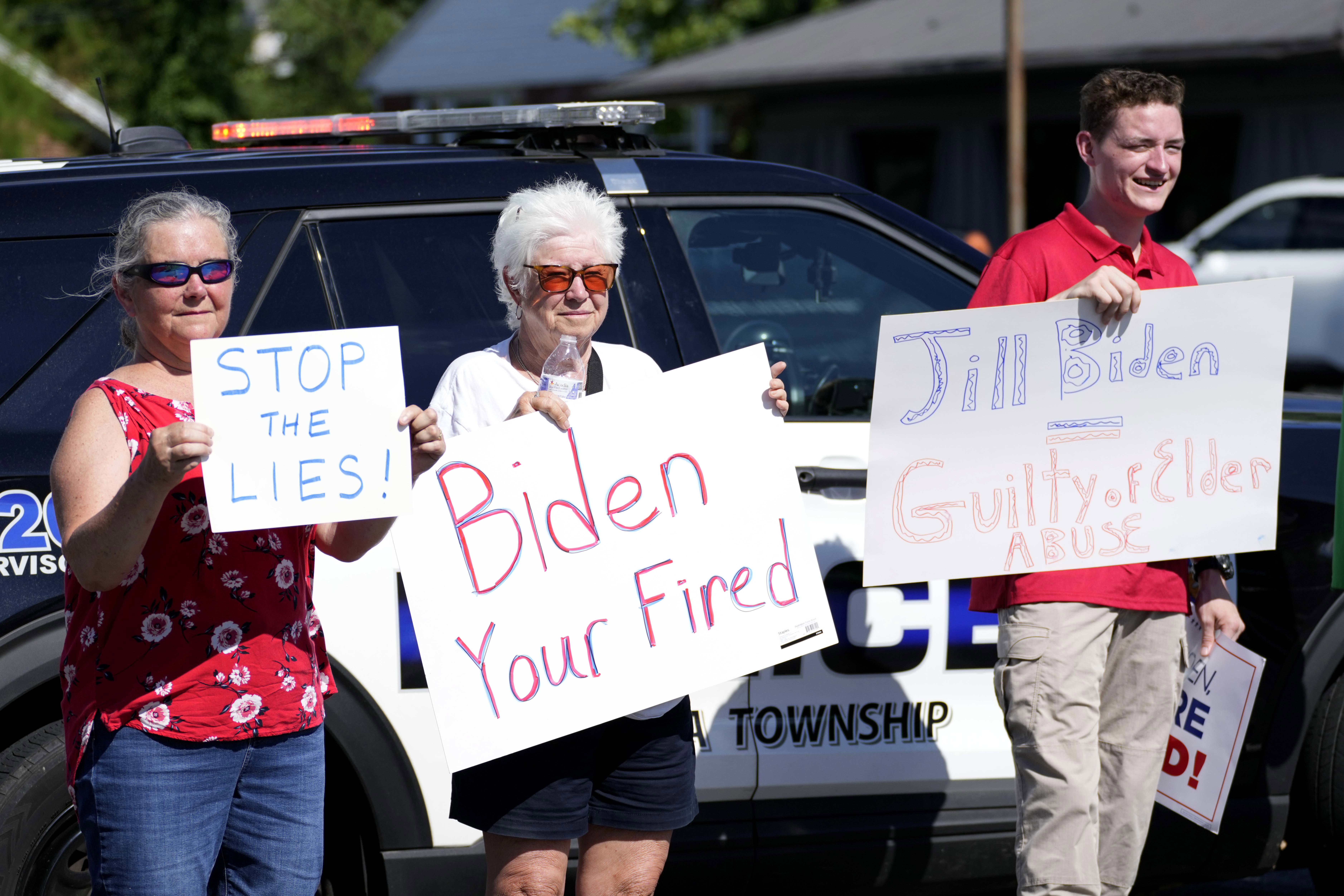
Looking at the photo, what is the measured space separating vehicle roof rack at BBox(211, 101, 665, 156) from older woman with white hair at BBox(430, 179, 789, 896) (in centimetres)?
79

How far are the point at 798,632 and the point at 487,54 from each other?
32.4m

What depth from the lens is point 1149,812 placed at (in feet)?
10.4

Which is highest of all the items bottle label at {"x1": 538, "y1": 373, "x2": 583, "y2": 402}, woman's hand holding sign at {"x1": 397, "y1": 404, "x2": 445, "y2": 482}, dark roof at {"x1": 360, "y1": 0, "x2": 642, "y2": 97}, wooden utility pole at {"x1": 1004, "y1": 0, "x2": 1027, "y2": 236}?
dark roof at {"x1": 360, "y1": 0, "x2": 642, "y2": 97}

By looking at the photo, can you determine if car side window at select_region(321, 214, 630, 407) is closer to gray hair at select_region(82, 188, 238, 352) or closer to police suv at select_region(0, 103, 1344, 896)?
police suv at select_region(0, 103, 1344, 896)

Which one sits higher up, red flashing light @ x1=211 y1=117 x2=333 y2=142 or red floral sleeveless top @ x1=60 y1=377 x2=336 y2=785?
red flashing light @ x1=211 y1=117 x2=333 y2=142

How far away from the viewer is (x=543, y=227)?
8.55 ft

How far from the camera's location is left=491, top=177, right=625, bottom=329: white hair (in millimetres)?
2607

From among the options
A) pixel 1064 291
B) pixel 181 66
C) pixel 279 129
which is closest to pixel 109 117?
pixel 279 129

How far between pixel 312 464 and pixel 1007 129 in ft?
52.3

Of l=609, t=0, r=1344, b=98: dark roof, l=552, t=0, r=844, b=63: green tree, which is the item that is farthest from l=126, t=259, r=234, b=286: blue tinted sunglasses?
l=552, t=0, r=844, b=63: green tree

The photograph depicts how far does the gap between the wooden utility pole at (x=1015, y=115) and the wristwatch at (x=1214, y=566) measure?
10812 millimetres

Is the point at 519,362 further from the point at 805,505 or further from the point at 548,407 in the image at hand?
the point at 805,505

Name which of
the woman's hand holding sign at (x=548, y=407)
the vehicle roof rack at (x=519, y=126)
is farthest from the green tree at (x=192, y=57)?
the woman's hand holding sign at (x=548, y=407)

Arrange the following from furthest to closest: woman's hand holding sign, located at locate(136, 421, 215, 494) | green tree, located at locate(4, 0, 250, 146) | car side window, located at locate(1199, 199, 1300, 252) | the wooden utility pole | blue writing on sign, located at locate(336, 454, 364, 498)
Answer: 1. green tree, located at locate(4, 0, 250, 146)
2. the wooden utility pole
3. car side window, located at locate(1199, 199, 1300, 252)
4. blue writing on sign, located at locate(336, 454, 364, 498)
5. woman's hand holding sign, located at locate(136, 421, 215, 494)
